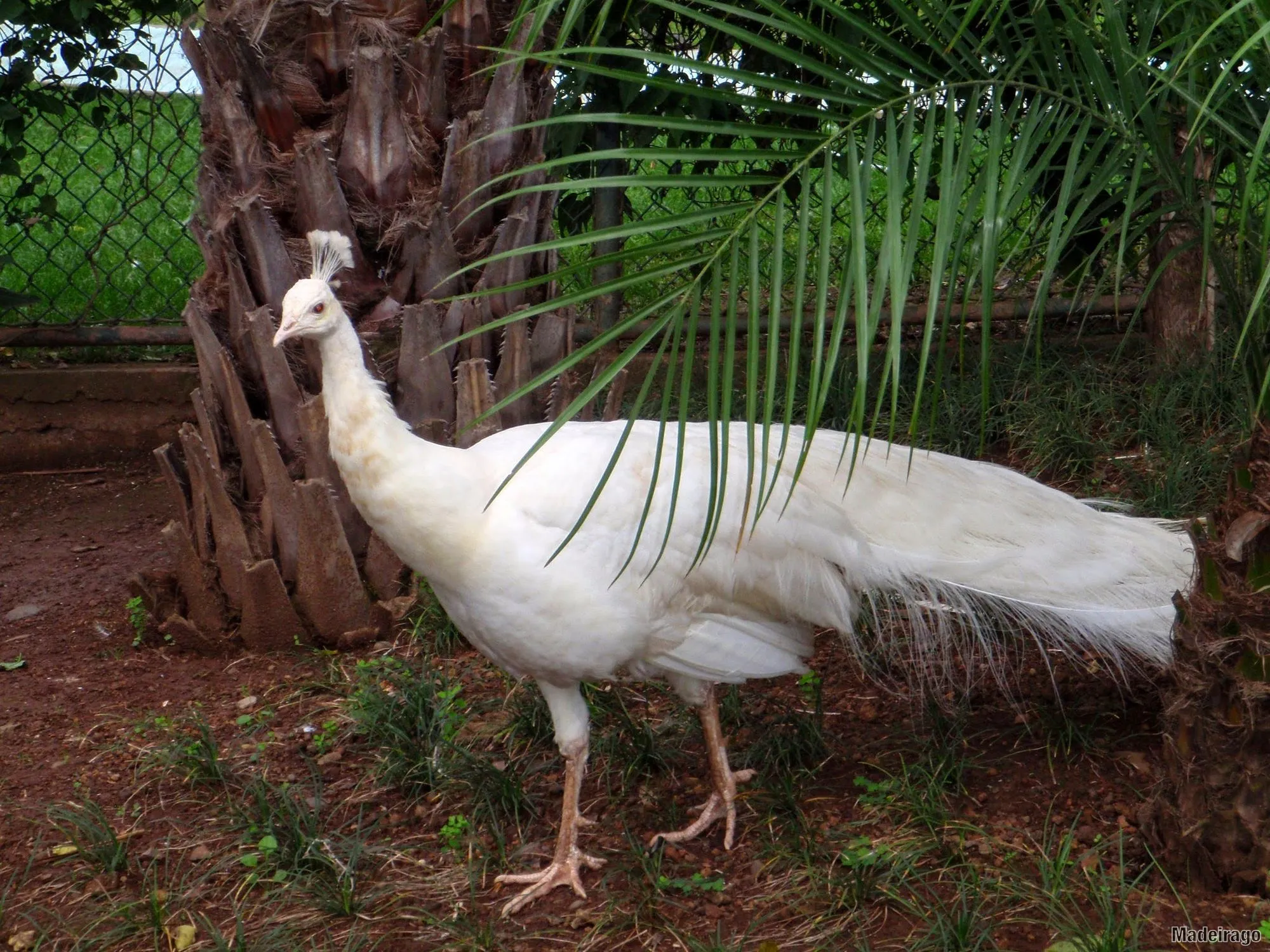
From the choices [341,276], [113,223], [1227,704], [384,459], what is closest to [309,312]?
[384,459]

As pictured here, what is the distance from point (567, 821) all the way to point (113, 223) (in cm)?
382

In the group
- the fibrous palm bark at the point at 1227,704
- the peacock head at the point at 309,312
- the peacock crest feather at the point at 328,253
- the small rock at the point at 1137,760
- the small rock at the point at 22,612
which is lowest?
the small rock at the point at 22,612

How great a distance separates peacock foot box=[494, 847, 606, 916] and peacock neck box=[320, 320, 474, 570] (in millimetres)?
751

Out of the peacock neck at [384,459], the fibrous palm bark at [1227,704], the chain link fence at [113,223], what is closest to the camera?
the fibrous palm bark at [1227,704]

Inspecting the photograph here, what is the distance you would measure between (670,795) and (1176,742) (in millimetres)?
1268

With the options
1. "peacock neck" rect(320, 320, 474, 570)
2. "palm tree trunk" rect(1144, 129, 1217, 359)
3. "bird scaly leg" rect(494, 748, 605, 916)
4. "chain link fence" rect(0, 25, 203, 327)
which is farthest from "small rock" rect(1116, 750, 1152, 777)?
"chain link fence" rect(0, 25, 203, 327)

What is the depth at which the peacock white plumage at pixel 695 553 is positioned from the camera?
110 inches

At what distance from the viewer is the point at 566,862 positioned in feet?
9.67

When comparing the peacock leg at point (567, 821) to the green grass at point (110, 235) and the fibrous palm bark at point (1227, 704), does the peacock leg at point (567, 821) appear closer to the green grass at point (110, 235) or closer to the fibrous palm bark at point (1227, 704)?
the fibrous palm bark at point (1227, 704)

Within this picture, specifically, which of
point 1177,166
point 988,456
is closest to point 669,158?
point 1177,166

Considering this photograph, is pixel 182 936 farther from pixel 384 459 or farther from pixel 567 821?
pixel 384 459

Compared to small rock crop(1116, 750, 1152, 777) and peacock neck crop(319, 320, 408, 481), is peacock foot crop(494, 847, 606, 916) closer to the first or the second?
peacock neck crop(319, 320, 408, 481)

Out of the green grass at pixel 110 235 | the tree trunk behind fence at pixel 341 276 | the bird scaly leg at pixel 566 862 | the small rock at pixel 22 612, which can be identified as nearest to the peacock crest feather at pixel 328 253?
the tree trunk behind fence at pixel 341 276

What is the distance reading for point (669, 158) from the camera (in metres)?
1.96
